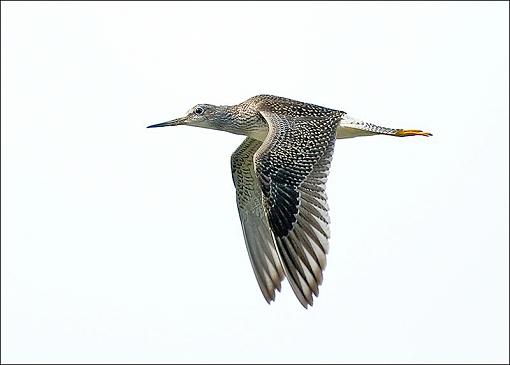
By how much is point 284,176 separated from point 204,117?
4.56 metres

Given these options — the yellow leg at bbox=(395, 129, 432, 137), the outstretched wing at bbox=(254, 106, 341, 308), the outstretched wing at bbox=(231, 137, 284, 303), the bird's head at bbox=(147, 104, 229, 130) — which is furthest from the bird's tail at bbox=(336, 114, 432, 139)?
the bird's head at bbox=(147, 104, 229, 130)

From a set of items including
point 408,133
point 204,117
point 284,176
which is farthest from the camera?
point 204,117

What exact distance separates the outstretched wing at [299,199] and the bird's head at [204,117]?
2654 mm

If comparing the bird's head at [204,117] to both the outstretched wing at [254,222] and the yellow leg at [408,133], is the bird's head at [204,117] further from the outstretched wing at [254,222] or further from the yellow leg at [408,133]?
the yellow leg at [408,133]

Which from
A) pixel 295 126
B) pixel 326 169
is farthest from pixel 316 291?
pixel 295 126

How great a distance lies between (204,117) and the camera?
27531 mm

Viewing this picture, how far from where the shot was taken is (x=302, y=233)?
74.9 feet

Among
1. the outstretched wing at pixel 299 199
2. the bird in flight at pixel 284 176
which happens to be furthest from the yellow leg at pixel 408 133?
the outstretched wing at pixel 299 199

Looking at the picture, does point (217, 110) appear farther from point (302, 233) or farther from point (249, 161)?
point (302, 233)

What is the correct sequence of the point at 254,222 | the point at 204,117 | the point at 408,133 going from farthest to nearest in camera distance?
the point at 204,117 < the point at 408,133 < the point at 254,222

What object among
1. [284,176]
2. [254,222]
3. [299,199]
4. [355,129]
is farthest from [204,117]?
[299,199]

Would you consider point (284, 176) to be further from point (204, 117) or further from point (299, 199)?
point (204, 117)

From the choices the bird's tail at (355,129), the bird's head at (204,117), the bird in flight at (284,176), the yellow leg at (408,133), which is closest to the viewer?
the bird in flight at (284,176)

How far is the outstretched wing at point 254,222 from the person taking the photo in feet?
83.4
